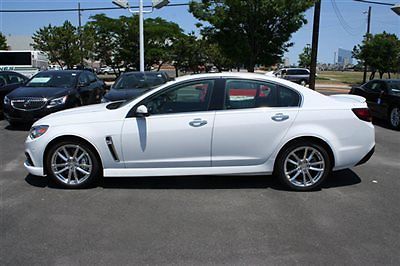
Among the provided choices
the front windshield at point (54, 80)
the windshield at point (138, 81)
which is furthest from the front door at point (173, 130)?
the front windshield at point (54, 80)

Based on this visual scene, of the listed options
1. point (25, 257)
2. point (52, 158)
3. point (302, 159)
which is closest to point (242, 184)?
point (302, 159)

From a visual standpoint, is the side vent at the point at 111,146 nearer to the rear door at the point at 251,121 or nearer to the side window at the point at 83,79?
the rear door at the point at 251,121

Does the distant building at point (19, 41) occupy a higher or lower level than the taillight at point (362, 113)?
higher

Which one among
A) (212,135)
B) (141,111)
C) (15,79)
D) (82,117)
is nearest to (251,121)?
(212,135)

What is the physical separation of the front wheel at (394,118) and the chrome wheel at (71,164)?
8273mm

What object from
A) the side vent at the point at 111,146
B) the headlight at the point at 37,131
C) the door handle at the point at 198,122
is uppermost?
the door handle at the point at 198,122

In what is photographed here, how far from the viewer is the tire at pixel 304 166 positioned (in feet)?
16.0

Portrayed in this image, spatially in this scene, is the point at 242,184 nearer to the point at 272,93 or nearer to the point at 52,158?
the point at 272,93

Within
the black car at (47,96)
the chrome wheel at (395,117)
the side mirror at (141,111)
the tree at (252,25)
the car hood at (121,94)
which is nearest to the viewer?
the side mirror at (141,111)

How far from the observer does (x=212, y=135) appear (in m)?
4.75

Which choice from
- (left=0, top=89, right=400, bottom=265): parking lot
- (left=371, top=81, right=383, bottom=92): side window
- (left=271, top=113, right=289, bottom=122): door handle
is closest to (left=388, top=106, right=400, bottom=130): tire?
(left=371, top=81, right=383, bottom=92): side window

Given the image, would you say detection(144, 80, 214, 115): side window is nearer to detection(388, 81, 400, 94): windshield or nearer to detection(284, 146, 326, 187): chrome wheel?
detection(284, 146, 326, 187): chrome wheel

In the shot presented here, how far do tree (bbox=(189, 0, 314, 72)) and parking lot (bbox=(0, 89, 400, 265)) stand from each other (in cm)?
1140

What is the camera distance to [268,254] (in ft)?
10.9
